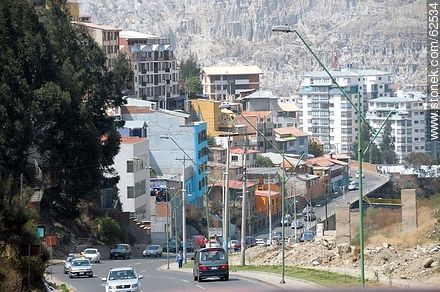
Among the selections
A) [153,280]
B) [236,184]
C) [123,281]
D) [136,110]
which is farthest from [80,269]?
[236,184]

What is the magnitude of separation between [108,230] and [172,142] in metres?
34.1

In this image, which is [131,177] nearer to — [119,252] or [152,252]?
[152,252]

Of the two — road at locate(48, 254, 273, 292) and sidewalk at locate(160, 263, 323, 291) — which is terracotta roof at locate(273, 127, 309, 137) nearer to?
road at locate(48, 254, 273, 292)

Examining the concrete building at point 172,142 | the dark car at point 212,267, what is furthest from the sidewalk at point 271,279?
the concrete building at point 172,142

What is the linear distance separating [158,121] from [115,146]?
40429 mm

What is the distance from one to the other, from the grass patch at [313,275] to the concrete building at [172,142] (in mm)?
56429

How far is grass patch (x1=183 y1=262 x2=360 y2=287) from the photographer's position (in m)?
47.0

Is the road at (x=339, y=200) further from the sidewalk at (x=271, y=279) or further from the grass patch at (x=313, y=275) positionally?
the sidewalk at (x=271, y=279)

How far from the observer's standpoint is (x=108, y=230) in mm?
87875

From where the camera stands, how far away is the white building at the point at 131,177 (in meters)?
103

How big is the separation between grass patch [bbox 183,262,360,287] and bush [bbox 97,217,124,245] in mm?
24192

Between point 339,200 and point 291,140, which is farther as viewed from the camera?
point 291,140

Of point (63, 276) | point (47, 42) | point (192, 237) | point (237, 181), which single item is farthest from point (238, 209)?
point (63, 276)

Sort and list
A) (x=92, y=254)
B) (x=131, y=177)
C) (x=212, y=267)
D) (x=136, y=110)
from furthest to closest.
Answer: (x=136, y=110) < (x=131, y=177) < (x=92, y=254) < (x=212, y=267)
